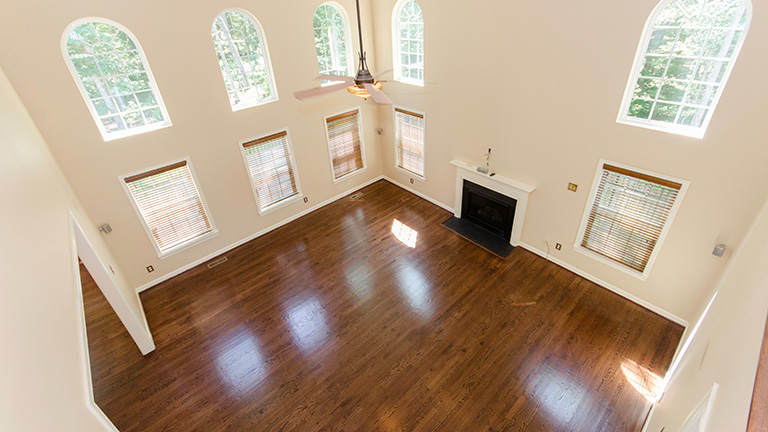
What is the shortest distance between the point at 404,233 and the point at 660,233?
4.47m

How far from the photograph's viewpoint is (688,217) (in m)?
4.52

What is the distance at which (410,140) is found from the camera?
834cm

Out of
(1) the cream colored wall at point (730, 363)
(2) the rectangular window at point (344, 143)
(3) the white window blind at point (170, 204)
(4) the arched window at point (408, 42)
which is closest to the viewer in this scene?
(1) the cream colored wall at point (730, 363)

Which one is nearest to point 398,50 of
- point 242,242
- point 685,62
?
point 685,62

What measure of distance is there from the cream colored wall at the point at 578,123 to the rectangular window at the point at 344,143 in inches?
80.9

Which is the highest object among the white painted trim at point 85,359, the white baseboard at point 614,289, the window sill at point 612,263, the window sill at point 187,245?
the white painted trim at point 85,359

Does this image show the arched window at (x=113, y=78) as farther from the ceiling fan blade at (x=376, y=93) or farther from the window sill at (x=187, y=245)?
the ceiling fan blade at (x=376, y=93)

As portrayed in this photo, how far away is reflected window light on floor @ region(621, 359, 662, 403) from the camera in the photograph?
4297 mm

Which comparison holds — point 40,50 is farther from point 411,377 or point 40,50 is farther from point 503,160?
point 503,160

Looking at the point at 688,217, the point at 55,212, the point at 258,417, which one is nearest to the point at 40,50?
the point at 55,212

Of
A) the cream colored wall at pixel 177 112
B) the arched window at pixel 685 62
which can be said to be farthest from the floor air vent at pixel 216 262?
the arched window at pixel 685 62

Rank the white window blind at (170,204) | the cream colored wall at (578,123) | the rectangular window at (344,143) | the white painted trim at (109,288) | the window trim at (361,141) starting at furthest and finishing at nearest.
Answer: the rectangular window at (344,143) < the window trim at (361,141) < the white window blind at (170,204) < the white painted trim at (109,288) < the cream colored wall at (578,123)

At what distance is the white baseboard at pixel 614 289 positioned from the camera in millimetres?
5137

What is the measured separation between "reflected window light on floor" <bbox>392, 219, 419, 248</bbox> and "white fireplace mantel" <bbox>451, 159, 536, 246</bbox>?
1.39 meters
